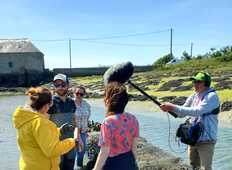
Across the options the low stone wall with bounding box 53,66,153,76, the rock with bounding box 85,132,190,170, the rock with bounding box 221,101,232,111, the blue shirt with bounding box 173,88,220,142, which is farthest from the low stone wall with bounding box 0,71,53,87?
the blue shirt with bounding box 173,88,220,142

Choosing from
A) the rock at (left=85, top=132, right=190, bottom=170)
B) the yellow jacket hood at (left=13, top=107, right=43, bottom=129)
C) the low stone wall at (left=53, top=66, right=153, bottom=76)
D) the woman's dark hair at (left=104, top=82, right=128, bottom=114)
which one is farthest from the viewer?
the low stone wall at (left=53, top=66, right=153, bottom=76)

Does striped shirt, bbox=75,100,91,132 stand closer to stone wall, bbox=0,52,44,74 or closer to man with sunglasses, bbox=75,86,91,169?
man with sunglasses, bbox=75,86,91,169

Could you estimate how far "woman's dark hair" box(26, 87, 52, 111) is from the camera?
4.56 meters

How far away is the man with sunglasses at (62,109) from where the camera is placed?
20.7 feet

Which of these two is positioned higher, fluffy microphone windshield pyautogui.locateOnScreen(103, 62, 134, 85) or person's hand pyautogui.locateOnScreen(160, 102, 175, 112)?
fluffy microphone windshield pyautogui.locateOnScreen(103, 62, 134, 85)

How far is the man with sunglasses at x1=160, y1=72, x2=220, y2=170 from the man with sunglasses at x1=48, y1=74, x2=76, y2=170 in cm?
138

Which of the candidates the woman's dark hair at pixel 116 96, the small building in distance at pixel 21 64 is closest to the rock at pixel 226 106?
the woman's dark hair at pixel 116 96

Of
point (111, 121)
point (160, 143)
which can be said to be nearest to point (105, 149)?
point (111, 121)

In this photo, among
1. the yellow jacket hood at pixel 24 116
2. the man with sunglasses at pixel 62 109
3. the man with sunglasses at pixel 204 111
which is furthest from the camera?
the man with sunglasses at pixel 62 109

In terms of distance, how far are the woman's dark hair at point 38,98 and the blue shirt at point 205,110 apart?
6.10 feet

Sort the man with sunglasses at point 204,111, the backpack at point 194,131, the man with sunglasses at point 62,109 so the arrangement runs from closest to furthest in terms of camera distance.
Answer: the man with sunglasses at point 204,111
the backpack at point 194,131
the man with sunglasses at point 62,109

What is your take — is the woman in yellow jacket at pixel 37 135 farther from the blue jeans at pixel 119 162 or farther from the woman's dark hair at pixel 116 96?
the woman's dark hair at pixel 116 96

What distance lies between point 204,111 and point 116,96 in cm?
184

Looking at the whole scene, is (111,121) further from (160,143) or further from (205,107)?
(160,143)
